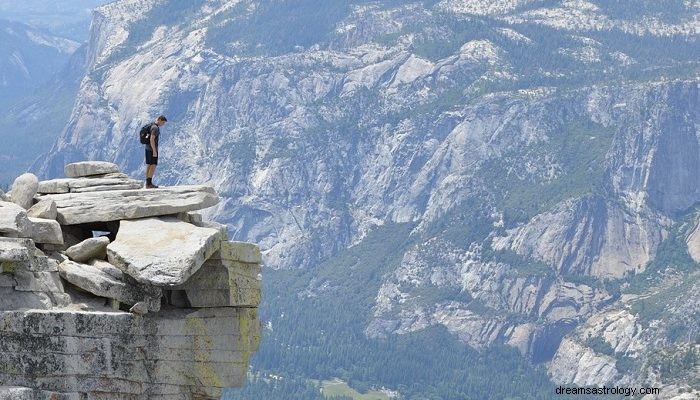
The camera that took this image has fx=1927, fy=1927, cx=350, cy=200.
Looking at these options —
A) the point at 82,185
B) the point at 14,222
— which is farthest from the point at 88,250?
the point at 82,185

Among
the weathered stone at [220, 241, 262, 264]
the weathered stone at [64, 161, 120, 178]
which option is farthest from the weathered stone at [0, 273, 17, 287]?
the weathered stone at [64, 161, 120, 178]

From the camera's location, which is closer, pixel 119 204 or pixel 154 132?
pixel 119 204

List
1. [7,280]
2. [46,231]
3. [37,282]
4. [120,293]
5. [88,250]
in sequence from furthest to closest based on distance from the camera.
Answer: [88,250] < [46,231] < [120,293] < [37,282] < [7,280]

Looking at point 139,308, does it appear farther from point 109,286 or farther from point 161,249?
point 161,249

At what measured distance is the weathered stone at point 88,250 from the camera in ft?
198

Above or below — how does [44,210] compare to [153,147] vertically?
below

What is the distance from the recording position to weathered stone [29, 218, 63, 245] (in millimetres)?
60188

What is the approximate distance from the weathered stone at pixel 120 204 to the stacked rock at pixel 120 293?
0.14 ft

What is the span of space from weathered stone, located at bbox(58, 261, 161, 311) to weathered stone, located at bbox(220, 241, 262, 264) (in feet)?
9.98

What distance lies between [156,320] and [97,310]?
1859 millimetres

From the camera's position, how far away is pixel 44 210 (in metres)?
61.2

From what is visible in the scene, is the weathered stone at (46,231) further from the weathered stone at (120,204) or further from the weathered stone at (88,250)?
the weathered stone at (120,204)

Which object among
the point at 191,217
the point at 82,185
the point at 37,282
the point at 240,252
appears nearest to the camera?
the point at 37,282

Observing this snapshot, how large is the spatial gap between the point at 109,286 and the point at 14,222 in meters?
3.50
